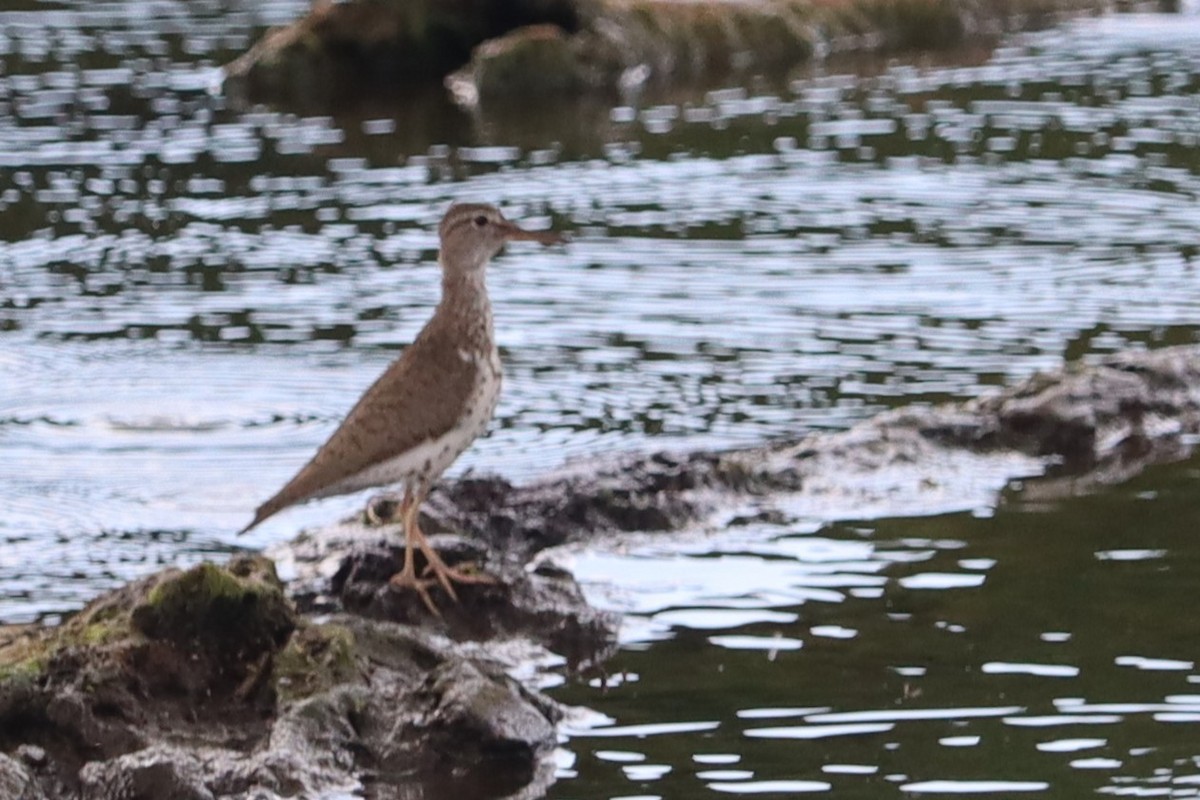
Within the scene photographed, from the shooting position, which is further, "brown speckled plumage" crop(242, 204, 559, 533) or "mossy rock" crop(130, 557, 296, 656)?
"brown speckled plumage" crop(242, 204, 559, 533)

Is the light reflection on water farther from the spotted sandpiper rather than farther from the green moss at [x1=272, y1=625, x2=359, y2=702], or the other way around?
the spotted sandpiper

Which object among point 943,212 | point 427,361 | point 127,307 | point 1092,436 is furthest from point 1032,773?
point 943,212

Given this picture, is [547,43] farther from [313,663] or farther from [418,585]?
[313,663]

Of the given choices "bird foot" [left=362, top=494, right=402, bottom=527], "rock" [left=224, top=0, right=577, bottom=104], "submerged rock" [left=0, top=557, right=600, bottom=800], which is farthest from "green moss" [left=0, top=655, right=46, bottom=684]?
"rock" [left=224, top=0, right=577, bottom=104]

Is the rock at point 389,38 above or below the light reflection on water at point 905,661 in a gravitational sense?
above

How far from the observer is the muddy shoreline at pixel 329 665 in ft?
23.0

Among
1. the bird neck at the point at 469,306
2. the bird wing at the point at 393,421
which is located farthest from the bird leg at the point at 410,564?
the bird neck at the point at 469,306

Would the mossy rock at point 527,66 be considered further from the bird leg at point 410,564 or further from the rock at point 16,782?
the rock at point 16,782

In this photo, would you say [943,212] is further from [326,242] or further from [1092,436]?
[1092,436]

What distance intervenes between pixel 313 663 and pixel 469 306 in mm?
1821

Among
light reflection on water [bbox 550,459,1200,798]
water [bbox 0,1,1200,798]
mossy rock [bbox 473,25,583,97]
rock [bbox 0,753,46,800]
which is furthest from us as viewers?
mossy rock [bbox 473,25,583,97]

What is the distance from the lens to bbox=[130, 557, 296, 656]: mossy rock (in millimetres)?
7410

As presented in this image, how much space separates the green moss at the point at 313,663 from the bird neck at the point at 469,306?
1523 mm

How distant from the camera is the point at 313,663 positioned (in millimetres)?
7410
